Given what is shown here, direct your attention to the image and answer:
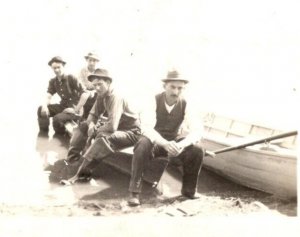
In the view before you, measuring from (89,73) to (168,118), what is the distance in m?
1.81

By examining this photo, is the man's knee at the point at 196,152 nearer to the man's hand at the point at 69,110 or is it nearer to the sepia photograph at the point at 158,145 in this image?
the sepia photograph at the point at 158,145

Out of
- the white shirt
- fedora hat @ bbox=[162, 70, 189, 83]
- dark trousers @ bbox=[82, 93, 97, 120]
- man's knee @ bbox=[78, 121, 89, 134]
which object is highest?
fedora hat @ bbox=[162, 70, 189, 83]

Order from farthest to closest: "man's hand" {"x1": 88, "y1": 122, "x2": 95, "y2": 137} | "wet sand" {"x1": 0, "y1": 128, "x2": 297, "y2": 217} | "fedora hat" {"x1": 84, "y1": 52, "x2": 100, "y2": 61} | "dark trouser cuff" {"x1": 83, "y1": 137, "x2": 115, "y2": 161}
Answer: "fedora hat" {"x1": 84, "y1": 52, "x2": 100, "y2": 61}, "man's hand" {"x1": 88, "y1": 122, "x2": 95, "y2": 137}, "dark trouser cuff" {"x1": 83, "y1": 137, "x2": 115, "y2": 161}, "wet sand" {"x1": 0, "y1": 128, "x2": 297, "y2": 217}

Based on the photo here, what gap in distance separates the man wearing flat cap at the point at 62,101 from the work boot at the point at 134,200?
1573 mm

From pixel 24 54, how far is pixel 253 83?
2136 mm

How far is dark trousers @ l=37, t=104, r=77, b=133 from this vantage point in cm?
402

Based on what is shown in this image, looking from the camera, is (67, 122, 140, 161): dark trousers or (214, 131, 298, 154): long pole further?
(67, 122, 140, 161): dark trousers

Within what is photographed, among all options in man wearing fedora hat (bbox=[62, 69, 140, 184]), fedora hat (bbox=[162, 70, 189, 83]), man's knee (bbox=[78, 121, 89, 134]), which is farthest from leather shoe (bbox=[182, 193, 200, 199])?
man's knee (bbox=[78, 121, 89, 134])

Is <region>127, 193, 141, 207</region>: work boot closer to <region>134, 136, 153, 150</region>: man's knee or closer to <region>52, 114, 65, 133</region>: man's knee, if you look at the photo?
<region>134, 136, 153, 150</region>: man's knee

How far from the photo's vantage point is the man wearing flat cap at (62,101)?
13.2ft

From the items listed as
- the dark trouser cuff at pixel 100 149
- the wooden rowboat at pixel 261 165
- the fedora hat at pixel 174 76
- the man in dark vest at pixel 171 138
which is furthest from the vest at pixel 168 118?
the wooden rowboat at pixel 261 165

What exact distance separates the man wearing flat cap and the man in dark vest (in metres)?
1.40

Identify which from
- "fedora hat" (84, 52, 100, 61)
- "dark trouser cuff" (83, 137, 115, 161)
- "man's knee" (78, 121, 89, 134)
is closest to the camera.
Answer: "dark trouser cuff" (83, 137, 115, 161)

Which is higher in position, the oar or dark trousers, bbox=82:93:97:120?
the oar
